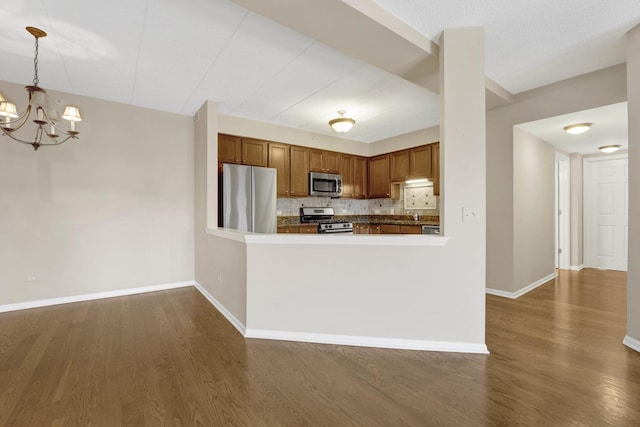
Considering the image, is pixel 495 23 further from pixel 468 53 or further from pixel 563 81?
pixel 563 81

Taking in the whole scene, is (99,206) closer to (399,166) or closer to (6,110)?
(6,110)

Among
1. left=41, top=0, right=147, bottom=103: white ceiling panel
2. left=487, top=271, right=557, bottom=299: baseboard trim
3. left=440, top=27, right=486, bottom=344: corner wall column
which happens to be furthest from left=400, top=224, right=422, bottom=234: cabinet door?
left=41, top=0, right=147, bottom=103: white ceiling panel

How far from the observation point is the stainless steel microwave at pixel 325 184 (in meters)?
5.42

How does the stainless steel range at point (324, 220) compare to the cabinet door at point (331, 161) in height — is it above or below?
below

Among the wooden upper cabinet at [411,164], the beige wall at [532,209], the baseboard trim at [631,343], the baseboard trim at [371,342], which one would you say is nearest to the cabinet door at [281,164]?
the wooden upper cabinet at [411,164]

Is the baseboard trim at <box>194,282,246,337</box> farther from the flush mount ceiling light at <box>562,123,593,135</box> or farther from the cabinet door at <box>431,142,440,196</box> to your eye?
the flush mount ceiling light at <box>562,123,593,135</box>

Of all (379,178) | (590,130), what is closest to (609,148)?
(590,130)

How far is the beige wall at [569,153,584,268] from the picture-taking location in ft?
18.2

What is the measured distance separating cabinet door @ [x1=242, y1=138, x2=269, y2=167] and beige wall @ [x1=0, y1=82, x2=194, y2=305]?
0.84m

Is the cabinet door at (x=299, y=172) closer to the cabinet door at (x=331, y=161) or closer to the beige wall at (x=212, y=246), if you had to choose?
the cabinet door at (x=331, y=161)

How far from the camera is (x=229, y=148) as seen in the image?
4.52m

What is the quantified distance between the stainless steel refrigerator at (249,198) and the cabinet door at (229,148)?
363 millimetres

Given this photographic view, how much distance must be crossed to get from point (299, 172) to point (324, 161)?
2.07ft

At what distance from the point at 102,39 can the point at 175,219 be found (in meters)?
2.49
